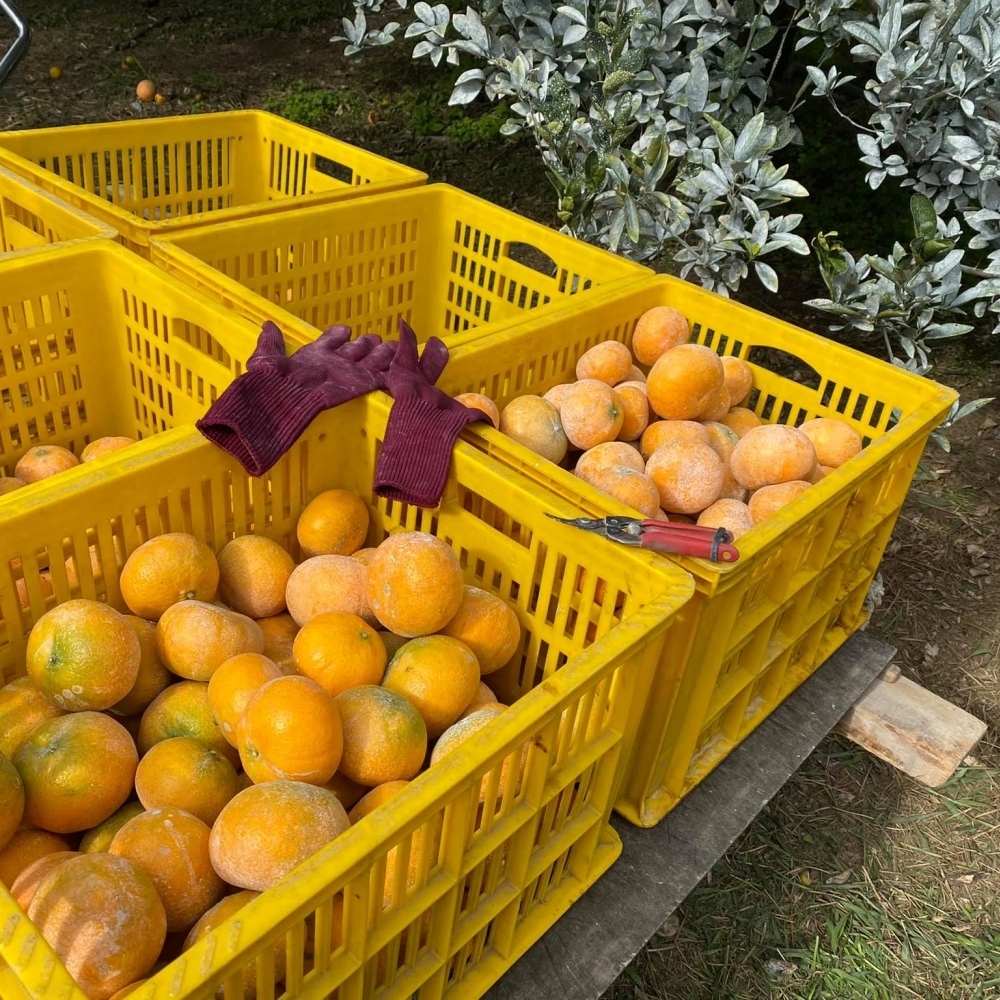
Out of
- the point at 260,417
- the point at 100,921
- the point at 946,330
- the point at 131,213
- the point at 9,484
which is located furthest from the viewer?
the point at 946,330

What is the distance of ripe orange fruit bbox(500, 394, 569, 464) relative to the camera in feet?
6.74

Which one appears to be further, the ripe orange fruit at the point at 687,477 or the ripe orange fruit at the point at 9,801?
the ripe orange fruit at the point at 687,477

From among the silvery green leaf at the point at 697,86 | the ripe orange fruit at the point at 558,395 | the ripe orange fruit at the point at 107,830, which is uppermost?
the silvery green leaf at the point at 697,86

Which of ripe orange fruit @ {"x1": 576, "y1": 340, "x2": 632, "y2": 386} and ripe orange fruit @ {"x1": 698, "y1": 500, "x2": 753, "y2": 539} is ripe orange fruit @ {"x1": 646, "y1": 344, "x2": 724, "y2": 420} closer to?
ripe orange fruit @ {"x1": 576, "y1": 340, "x2": 632, "y2": 386}

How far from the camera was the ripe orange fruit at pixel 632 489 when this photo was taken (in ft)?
6.04

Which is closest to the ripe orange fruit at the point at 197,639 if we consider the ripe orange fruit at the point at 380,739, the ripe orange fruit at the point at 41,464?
the ripe orange fruit at the point at 380,739

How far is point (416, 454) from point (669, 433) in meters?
0.71

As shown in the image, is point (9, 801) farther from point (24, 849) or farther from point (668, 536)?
point (668, 536)

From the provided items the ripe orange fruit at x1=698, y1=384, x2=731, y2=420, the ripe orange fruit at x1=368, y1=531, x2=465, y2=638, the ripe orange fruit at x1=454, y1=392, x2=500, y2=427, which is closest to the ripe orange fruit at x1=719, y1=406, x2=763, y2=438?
the ripe orange fruit at x1=698, y1=384, x2=731, y2=420

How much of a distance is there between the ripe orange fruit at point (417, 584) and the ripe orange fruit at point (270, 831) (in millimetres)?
388

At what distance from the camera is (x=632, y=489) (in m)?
1.85

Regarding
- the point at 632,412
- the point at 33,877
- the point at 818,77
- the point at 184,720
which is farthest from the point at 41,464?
the point at 818,77

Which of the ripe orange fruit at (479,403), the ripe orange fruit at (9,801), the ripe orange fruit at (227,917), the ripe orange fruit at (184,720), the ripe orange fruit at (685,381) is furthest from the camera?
the ripe orange fruit at (685,381)

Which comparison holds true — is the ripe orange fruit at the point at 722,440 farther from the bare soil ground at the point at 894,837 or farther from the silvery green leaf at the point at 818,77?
the silvery green leaf at the point at 818,77
